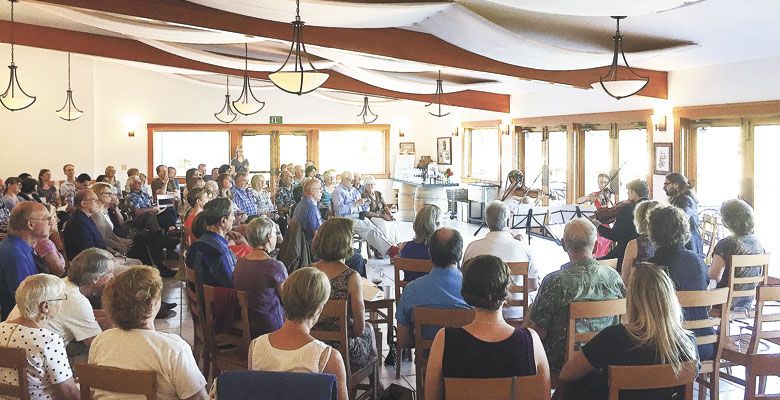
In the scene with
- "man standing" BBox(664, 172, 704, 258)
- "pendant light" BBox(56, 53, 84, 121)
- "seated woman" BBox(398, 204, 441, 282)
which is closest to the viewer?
"seated woman" BBox(398, 204, 441, 282)

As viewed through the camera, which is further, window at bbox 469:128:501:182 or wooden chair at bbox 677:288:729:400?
window at bbox 469:128:501:182

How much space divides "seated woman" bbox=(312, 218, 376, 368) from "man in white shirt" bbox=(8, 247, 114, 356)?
1143mm

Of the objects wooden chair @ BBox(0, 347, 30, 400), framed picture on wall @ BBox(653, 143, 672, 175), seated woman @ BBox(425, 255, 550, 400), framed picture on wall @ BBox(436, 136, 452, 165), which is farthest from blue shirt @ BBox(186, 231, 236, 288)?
framed picture on wall @ BBox(436, 136, 452, 165)

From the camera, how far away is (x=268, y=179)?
1880cm

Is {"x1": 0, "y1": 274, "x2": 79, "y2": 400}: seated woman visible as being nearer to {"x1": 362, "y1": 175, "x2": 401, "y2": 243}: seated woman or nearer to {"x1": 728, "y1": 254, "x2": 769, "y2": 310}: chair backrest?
{"x1": 728, "y1": 254, "x2": 769, "y2": 310}: chair backrest

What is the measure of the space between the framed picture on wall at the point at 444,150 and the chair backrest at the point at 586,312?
46.8 ft

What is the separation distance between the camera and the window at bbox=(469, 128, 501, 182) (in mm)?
16109

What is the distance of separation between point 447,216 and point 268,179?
4.74 m

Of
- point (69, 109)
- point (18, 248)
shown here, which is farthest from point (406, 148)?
point (18, 248)

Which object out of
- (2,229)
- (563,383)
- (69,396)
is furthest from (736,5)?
(2,229)

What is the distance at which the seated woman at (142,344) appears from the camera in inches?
114

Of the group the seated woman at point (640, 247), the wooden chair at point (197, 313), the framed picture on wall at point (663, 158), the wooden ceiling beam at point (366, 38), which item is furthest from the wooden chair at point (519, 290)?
the framed picture on wall at point (663, 158)

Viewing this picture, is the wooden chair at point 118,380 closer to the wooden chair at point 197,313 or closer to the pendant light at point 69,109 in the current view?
the wooden chair at point 197,313

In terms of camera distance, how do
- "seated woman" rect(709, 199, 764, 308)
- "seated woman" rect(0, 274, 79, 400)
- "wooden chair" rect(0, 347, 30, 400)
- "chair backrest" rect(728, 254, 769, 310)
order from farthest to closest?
1. "seated woman" rect(709, 199, 764, 308)
2. "chair backrest" rect(728, 254, 769, 310)
3. "seated woman" rect(0, 274, 79, 400)
4. "wooden chair" rect(0, 347, 30, 400)
